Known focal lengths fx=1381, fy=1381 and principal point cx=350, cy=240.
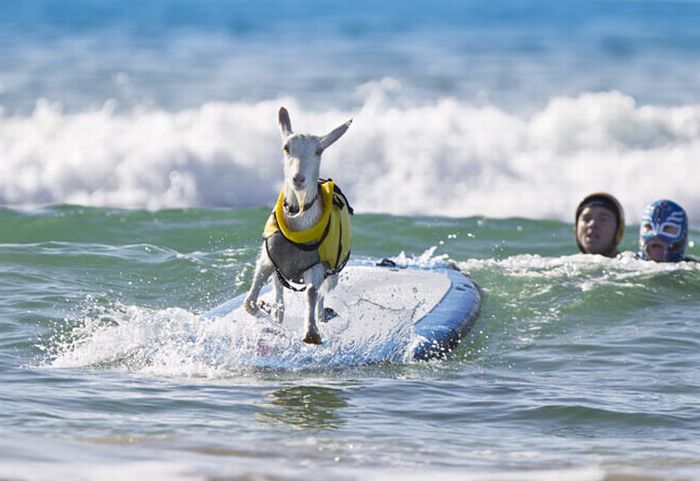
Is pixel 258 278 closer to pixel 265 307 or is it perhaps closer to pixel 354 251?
pixel 265 307

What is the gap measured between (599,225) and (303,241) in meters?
5.65

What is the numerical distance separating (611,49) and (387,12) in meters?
8.23

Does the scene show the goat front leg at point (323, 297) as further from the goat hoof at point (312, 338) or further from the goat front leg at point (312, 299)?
the goat hoof at point (312, 338)

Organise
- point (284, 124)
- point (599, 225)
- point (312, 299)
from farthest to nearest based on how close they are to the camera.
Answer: point (599, 225)
point (312, 299)
point (284, 124)

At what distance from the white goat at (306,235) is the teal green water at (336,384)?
63 centimetres

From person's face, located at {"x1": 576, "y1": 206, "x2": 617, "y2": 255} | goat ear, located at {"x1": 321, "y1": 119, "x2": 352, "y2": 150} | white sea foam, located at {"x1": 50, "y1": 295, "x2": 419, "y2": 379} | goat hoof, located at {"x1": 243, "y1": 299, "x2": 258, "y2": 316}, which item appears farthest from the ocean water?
goat ear, located at {"x1": 321, "y1": 119, "x2": 352, "y2": 150}

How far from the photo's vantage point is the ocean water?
22.8 feet

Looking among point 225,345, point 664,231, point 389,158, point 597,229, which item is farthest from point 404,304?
point 389,158

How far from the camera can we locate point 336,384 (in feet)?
27.0

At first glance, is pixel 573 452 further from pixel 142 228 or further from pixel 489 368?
pixel 142 228

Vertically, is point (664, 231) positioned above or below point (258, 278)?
above

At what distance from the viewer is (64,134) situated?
22.5 metres

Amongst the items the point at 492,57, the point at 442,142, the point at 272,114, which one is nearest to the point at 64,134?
the point at 272,114

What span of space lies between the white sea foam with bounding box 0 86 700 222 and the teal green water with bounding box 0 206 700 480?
5.19m
